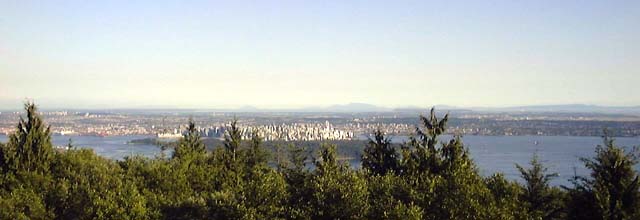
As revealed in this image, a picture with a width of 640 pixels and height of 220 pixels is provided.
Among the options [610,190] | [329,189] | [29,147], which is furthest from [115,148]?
[610,190]

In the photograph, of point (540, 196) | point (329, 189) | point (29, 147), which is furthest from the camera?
point (29, 147)

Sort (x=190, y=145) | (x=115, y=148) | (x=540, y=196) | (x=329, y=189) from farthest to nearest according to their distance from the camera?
1. (x=115, y=148)
2. (x=190, y=145)
3. (x=540, y=196)
4. (x=329, y=189)

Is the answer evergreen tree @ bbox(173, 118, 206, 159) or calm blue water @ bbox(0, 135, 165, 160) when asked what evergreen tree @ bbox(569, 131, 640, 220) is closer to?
evergreen tree @ bbox(173, 118, 206, 159)

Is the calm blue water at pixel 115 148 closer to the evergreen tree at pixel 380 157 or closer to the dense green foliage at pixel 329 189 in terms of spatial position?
the dense green foliage at pixel 329 189

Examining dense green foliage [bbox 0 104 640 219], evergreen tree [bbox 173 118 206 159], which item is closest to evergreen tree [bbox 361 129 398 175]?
dense green foliage [bbox 0 104 640 219]

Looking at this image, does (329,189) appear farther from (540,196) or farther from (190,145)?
(190,145)

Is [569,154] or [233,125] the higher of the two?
[233,125]

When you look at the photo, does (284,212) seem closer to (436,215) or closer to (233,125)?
(436,215)

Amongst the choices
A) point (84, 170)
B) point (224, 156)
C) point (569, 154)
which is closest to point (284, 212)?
point (84, 170)
